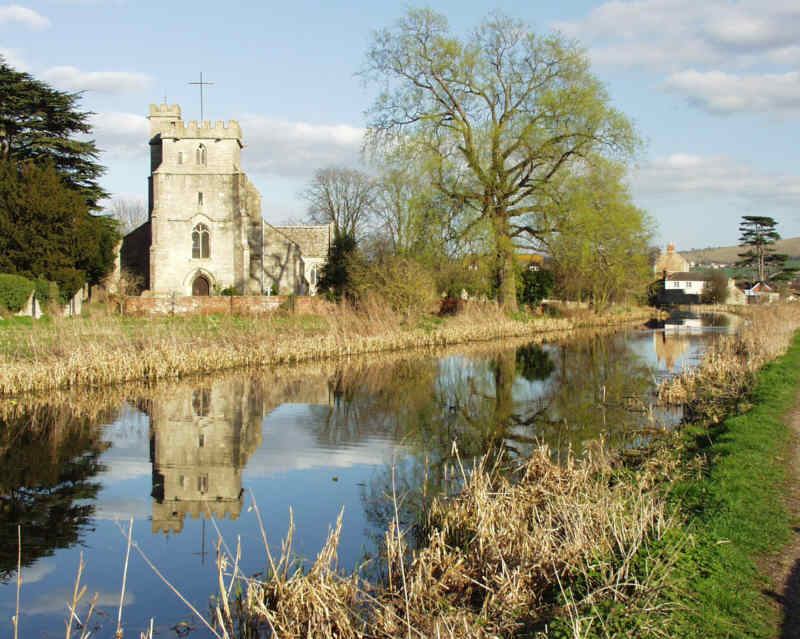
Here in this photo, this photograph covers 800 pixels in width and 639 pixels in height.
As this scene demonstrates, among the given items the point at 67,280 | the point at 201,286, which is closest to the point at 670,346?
the point at 67,280

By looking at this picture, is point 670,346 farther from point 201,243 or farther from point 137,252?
point 137,252

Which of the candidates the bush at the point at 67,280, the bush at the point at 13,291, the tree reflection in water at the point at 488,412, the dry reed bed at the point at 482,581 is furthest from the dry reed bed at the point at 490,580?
the bush at the point at 67,280

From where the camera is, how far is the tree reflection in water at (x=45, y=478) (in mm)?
7129

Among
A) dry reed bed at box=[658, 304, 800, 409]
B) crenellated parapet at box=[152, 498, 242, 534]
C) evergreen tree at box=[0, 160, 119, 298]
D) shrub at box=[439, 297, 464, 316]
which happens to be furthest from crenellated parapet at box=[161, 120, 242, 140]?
crenellated parapet at box=[152, 498, 242, 534]

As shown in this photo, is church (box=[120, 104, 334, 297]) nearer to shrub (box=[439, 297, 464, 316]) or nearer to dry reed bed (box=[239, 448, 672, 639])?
shrub (box=[439, 297, 464, 316])

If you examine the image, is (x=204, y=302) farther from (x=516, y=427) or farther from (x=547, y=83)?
(x=516, y=427)

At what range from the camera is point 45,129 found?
3716 centimetres

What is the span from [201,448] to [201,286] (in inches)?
1358

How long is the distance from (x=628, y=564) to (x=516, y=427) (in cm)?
767

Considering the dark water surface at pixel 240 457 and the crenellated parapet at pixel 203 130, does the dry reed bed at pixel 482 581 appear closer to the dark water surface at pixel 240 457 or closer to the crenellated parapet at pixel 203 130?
the dark water surface at pixel 240 457

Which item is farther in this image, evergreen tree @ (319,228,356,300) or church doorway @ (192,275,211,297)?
church doorway @ (192,275,211,297)

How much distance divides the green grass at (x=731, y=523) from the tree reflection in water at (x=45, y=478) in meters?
5.66

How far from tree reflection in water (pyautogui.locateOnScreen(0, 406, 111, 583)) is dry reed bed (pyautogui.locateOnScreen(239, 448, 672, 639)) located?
114 inches

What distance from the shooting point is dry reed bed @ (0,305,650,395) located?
15.5 m
